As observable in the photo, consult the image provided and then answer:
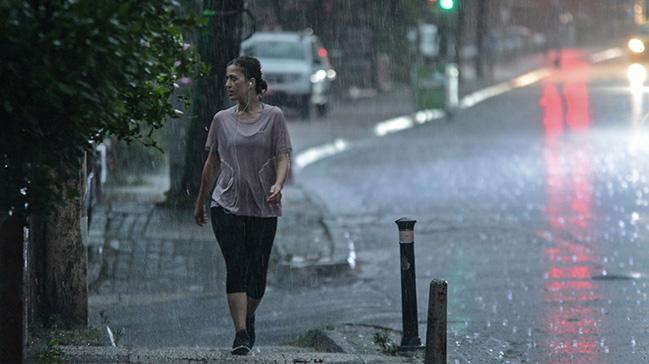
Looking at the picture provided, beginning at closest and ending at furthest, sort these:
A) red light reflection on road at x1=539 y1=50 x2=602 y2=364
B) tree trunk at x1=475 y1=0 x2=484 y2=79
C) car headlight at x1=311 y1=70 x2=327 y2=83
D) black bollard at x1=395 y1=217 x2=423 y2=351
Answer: black bollard at x1=395 y1=217 x2=423 y2=351 < red light reflection on road at x1=539 y1=50 x2=602 y2=364 < car headlight at x1=311 y1=70 x2=327 y2=83 < tree trunk at x1=475 y1=0 x2=484 y2=79

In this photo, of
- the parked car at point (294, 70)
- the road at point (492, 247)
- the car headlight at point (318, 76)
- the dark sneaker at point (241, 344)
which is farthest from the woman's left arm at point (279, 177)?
the car headlight at point (318, 76)

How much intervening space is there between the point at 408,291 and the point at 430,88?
25811 millimetres

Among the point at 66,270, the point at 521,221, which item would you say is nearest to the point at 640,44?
the point at 521,221

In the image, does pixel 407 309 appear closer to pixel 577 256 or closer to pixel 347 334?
pixel 347 334

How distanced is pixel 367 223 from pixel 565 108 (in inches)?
784

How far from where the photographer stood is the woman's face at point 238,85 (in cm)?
809

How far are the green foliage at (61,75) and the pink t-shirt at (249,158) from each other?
1278 millimetres

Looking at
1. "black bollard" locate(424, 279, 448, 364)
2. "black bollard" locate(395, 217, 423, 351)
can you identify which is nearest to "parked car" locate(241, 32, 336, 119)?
"black bollard" locate(395, 217, 423, 351)

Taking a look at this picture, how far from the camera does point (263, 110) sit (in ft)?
26.9

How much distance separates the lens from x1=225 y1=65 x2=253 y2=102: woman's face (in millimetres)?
8086

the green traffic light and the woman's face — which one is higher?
the green traffic light

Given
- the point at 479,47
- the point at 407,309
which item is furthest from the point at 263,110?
the point at 479,47

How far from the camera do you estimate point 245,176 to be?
8.11m

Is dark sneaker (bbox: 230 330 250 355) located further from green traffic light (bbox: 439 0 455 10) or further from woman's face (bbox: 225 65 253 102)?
green traffic light (bbox: 439 0 455 10)
